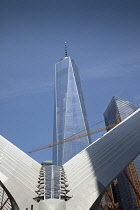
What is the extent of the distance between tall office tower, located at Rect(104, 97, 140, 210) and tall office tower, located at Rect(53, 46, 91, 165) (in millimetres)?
25208

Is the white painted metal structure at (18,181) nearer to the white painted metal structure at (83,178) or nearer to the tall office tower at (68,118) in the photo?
the white painted metal structure at (83,178)

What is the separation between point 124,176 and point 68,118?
229 feet

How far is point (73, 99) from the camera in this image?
607ft

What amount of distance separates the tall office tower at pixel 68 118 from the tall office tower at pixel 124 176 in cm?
2521

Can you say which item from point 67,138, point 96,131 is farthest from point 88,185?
point 67,138

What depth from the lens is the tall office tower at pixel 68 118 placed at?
552 feet

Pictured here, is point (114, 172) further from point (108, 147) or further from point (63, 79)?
point (63, 79)

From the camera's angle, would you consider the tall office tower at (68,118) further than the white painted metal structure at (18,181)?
Yes

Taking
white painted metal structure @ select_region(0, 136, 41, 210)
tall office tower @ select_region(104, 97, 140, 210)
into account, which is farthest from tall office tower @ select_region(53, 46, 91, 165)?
white painted metal structure @ select_region(0, 136, 41, 210)

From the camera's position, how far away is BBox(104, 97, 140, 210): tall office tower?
4478 inches

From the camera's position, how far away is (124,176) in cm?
12450

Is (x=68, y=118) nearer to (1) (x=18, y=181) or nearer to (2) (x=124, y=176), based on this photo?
(2) (x=124, y=176)

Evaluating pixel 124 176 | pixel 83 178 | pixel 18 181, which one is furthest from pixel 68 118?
pixel 18 181

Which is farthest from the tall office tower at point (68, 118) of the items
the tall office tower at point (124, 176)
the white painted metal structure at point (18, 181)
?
the white painted metal structure at point (18, 181)
